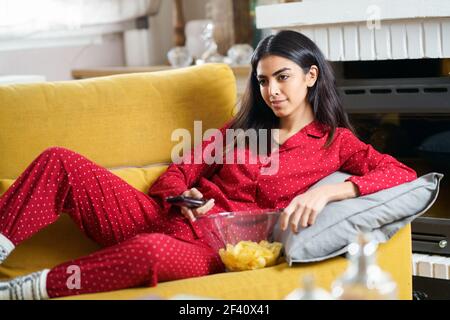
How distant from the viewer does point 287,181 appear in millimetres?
2037

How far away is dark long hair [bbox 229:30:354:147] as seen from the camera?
205 centimetres

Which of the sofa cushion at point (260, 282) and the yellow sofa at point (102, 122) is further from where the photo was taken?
the yellow sofa at point (102, 122)

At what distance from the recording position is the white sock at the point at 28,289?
5.47ft

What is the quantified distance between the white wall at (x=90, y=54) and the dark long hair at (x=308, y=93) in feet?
4.54

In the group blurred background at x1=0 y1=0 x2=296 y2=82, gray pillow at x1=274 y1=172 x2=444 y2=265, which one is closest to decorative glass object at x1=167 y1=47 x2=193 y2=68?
blurred background at x1=0 y1=0 x2=296 y2=82

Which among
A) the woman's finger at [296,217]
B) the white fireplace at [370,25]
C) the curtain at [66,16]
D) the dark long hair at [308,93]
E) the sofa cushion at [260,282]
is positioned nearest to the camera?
the sofa cushion at [260,282]

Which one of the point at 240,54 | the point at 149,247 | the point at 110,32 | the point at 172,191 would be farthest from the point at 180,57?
the point at 149,247

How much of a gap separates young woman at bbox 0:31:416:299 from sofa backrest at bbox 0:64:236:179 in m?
0.15

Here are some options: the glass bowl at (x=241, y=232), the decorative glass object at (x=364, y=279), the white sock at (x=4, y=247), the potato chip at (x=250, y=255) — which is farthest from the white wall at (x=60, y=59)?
the decorative glass object at (x=364, y=279)

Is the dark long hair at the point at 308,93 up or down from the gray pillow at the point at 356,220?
up

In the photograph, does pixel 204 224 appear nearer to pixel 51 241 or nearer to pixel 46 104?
pixel 51 241

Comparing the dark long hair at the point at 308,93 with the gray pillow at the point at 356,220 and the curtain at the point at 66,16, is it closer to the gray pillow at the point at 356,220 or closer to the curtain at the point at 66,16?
the gray pillow at the point at 356,220

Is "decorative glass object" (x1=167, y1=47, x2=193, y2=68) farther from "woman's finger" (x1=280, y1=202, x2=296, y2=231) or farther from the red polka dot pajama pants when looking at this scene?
"woman's finger" (x1=280, y1=202, x2=296, y2=231)
